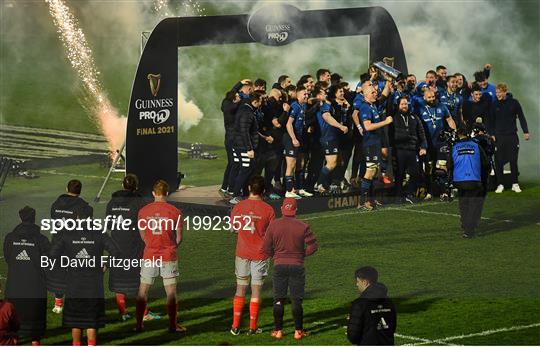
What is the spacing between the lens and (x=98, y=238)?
54.2 ft

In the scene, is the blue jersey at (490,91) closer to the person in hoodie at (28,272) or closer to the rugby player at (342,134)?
the rugby player at (342,134)

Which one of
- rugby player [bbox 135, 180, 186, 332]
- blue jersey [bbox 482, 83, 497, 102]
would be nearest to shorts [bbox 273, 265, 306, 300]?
rugby player [bbox 135, 180, 186, 332]

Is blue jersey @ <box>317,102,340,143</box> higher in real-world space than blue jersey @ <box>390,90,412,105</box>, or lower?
lower

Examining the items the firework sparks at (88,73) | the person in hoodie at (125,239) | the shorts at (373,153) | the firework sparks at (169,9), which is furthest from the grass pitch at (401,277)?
the firework sparks at (169,9)

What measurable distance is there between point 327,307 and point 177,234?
2519 mm

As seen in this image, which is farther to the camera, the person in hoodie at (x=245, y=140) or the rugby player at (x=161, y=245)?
the person in hoodie at (x=245, y=140)

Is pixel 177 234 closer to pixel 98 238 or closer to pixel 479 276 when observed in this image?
pixel 98 238

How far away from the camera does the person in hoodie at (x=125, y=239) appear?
17.7 metres

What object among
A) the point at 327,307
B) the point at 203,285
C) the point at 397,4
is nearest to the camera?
the point at 327,307

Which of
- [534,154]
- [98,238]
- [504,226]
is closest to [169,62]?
[504,226]

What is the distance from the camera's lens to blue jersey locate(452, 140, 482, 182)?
22.1 metres

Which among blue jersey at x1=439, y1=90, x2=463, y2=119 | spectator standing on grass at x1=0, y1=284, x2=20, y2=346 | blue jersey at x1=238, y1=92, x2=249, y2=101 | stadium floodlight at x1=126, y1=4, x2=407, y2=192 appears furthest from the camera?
blue jersey at x1=439, y1=90, x2=463, y2=119

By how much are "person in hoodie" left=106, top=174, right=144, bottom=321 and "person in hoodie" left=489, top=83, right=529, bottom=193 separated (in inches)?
426

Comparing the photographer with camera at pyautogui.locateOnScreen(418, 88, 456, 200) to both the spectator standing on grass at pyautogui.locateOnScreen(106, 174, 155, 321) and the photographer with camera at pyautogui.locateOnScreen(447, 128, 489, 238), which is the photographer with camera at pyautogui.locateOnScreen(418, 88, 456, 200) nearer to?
the photographer with camera at pyautogui.locateOnScreen(447, 128, 489, 238)
